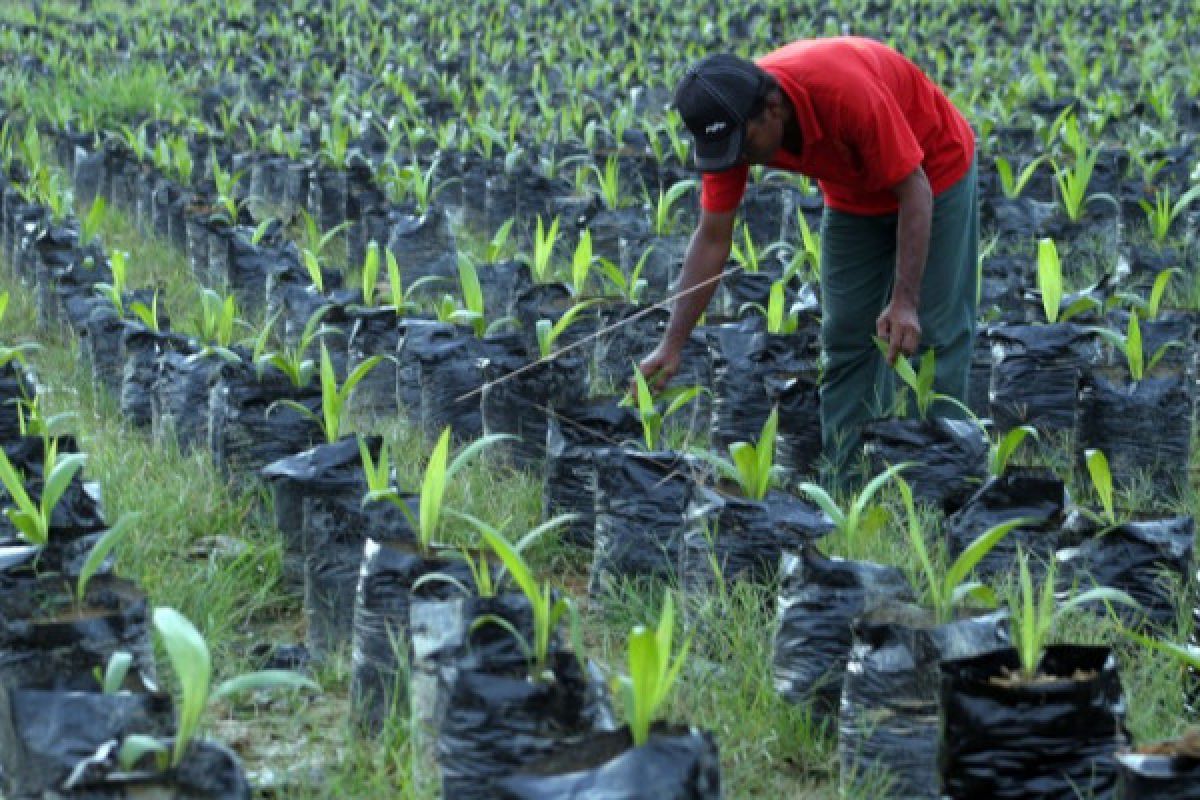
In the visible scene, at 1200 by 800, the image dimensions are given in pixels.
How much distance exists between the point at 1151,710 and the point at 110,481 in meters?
2.53

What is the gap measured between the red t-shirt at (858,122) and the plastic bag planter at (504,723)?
1.66m

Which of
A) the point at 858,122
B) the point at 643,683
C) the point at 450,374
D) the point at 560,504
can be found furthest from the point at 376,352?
the point at 643,683

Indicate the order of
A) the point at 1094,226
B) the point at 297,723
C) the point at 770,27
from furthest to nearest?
the point at 770,27 → the point at 1094,226 → the point at 297,723

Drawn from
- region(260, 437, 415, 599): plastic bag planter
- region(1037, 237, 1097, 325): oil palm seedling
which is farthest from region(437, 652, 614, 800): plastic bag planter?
region(1037, 237, 1097, 325): oil palm seedling

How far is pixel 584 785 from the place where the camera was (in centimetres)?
204

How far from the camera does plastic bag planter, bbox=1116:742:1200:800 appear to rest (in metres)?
2.12

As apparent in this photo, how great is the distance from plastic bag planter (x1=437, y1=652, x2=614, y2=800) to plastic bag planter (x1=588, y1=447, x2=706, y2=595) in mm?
1115

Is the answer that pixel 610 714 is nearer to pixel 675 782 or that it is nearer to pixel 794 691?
pixel 675 782

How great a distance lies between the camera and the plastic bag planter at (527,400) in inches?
169

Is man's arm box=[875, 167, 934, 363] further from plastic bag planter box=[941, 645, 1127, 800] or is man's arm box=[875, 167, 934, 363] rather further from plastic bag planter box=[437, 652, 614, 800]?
plastic bag planter box=[437, 652, 614, 800]

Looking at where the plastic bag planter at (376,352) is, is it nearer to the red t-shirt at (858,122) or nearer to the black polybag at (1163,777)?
the red t-shirt at (858,122)

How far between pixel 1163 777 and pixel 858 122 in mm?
1840

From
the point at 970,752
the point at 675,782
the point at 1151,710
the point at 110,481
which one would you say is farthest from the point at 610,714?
the point at 110,481

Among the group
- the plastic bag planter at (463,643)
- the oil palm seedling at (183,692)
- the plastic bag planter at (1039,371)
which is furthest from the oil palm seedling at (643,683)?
the plastic bag planter at (1039,371)
